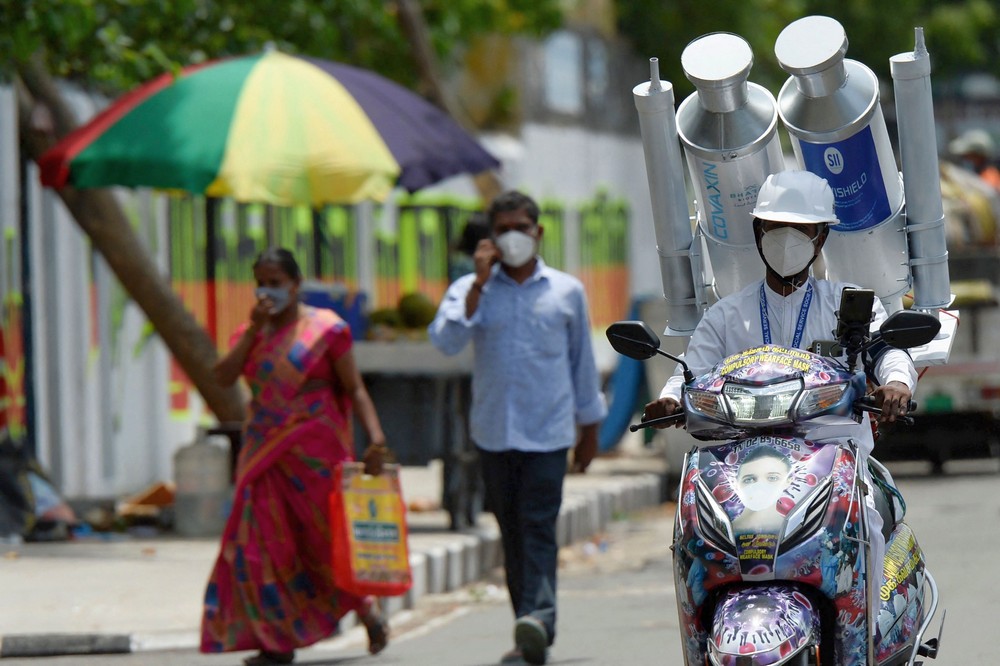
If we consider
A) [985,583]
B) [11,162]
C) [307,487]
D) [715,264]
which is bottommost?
[985,583]

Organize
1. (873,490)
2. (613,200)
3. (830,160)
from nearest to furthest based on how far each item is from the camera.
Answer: (873,490) → (830,160) → (613,200)

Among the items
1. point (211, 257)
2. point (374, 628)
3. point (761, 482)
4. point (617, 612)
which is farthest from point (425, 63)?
point (761, 482)

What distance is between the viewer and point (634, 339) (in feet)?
16.8

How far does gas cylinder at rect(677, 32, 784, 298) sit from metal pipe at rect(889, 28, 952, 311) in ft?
1.26

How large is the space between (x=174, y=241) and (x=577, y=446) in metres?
6.52

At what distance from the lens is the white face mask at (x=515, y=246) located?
7746 millimetres

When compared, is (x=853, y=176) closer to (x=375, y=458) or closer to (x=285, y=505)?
(x=375, y=458)

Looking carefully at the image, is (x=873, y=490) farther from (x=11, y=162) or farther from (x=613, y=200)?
(x=613, y=200)

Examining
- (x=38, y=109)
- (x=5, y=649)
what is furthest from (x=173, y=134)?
(x=5, y=649)

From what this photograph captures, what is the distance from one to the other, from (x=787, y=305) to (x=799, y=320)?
0.05 m

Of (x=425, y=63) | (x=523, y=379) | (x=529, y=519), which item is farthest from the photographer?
(x=425, y=63)

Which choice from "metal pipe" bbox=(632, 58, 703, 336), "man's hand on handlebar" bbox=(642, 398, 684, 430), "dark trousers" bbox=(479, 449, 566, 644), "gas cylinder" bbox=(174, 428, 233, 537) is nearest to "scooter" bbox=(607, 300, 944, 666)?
"man's hand on handlebar" bbox=(642, 398, 684, 430)

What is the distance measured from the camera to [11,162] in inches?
463

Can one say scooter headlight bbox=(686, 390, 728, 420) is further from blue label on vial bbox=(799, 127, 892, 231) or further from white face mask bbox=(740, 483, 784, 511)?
blue label on vial bbox=(799, 127, 892, 231)
